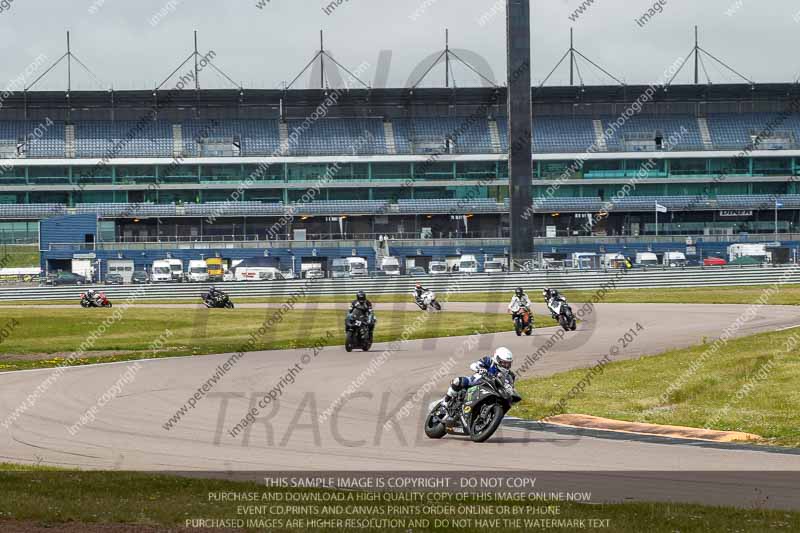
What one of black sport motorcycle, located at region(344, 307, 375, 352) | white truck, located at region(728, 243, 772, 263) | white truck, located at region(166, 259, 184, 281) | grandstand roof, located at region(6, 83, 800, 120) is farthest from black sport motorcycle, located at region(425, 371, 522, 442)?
grandstand roof, located at region(6, 83, 800, 120)

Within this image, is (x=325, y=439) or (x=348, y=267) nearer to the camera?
(x=325, y=439)

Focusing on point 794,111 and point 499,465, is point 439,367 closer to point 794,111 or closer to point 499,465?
point 499,465

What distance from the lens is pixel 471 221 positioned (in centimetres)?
10088

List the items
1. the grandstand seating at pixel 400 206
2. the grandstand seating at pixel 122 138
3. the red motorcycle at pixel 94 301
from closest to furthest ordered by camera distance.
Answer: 1. the red motorcycle at pixel 94 301
2. the grandstand seating at pixel 400 206
3. the grandstand seating at pixel 122 138

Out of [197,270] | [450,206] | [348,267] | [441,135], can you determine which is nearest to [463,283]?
[348,267]

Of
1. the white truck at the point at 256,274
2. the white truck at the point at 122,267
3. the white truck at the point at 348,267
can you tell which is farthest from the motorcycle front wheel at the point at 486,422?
the white truck at the point at 122,267

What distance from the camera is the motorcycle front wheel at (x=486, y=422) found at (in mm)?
16125

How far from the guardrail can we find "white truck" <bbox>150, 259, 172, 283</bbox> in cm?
935

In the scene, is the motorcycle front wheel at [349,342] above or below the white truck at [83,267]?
below

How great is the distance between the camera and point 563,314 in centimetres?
3725

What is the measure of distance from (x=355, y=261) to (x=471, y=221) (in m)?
21.3

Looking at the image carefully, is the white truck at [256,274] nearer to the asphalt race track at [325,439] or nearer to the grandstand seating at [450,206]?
the grandstand seating at [450,206]

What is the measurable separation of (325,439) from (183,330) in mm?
26630

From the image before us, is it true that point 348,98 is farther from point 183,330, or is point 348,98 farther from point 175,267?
point 183,330
